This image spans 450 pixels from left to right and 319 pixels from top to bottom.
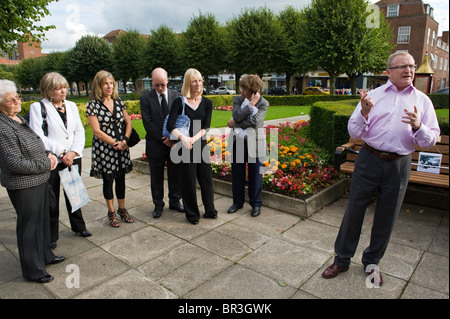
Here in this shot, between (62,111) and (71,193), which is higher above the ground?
(62,111)

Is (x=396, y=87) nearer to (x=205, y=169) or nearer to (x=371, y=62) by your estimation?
(x=205, y=169)

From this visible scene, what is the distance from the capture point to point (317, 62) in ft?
86.0

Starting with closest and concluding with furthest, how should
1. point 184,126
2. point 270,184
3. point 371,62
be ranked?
point 184,126, point 270,184, point 371,62

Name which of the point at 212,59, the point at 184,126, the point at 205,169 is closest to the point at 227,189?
the point at 205,169

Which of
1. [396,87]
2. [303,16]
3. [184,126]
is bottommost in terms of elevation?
[184,126]

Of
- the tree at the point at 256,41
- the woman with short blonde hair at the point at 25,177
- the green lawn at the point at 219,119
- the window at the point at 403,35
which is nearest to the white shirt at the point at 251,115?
the woman with short blonde hair at the point at 25,177

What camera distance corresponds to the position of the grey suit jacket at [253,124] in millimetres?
4316

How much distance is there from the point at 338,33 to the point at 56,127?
86.3ft

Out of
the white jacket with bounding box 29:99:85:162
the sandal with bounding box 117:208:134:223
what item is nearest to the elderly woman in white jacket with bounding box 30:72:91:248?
the white jacket with bounding box 29:99:85:162

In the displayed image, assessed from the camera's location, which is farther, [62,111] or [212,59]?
[212,59]

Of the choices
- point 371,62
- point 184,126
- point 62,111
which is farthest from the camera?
point 371,62

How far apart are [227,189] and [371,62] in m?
25.3

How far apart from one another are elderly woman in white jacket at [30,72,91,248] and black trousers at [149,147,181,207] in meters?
1.11

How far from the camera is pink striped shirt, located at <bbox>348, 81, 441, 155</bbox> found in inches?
106
